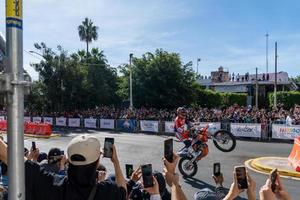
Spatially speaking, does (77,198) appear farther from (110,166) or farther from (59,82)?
(59,82)

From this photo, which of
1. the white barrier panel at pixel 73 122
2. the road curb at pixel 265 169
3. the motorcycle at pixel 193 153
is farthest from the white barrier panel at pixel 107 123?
the motorcycle at pixel 193 153

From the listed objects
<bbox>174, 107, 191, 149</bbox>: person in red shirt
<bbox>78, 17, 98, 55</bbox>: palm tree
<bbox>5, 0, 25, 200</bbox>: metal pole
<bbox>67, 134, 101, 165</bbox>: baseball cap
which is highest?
<bbox>78, 17, 98, 55</bbox>: palm tree

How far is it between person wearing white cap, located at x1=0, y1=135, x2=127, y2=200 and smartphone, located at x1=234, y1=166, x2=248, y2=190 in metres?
0.86

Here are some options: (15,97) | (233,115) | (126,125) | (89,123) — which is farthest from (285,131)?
(15,97)

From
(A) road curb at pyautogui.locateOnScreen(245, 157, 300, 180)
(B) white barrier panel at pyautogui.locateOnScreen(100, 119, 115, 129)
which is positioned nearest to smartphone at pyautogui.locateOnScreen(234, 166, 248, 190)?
(A) road curb at pyautogui.locateOnScreen(245, 157, 300, 180)

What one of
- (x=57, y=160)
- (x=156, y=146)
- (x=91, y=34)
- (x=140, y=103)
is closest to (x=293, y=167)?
(x=156, y=146)

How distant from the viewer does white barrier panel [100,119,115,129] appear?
101 ft

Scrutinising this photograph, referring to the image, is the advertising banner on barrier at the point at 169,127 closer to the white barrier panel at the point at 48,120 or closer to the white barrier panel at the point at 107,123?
the white barrier panel at the point at 107,123

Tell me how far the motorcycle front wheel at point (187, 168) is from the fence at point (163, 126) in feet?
21.6

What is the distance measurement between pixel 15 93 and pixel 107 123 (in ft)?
96.3

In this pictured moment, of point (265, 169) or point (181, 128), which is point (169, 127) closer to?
point (265, 169)

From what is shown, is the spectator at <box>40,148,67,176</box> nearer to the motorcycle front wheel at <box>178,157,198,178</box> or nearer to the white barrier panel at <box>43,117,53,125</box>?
the motorcycle front wheel at <box>178,157,198,178</box>

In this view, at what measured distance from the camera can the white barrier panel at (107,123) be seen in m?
30.7

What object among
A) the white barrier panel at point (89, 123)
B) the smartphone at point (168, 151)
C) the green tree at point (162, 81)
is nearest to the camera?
the smartphone at point (168, 151)
